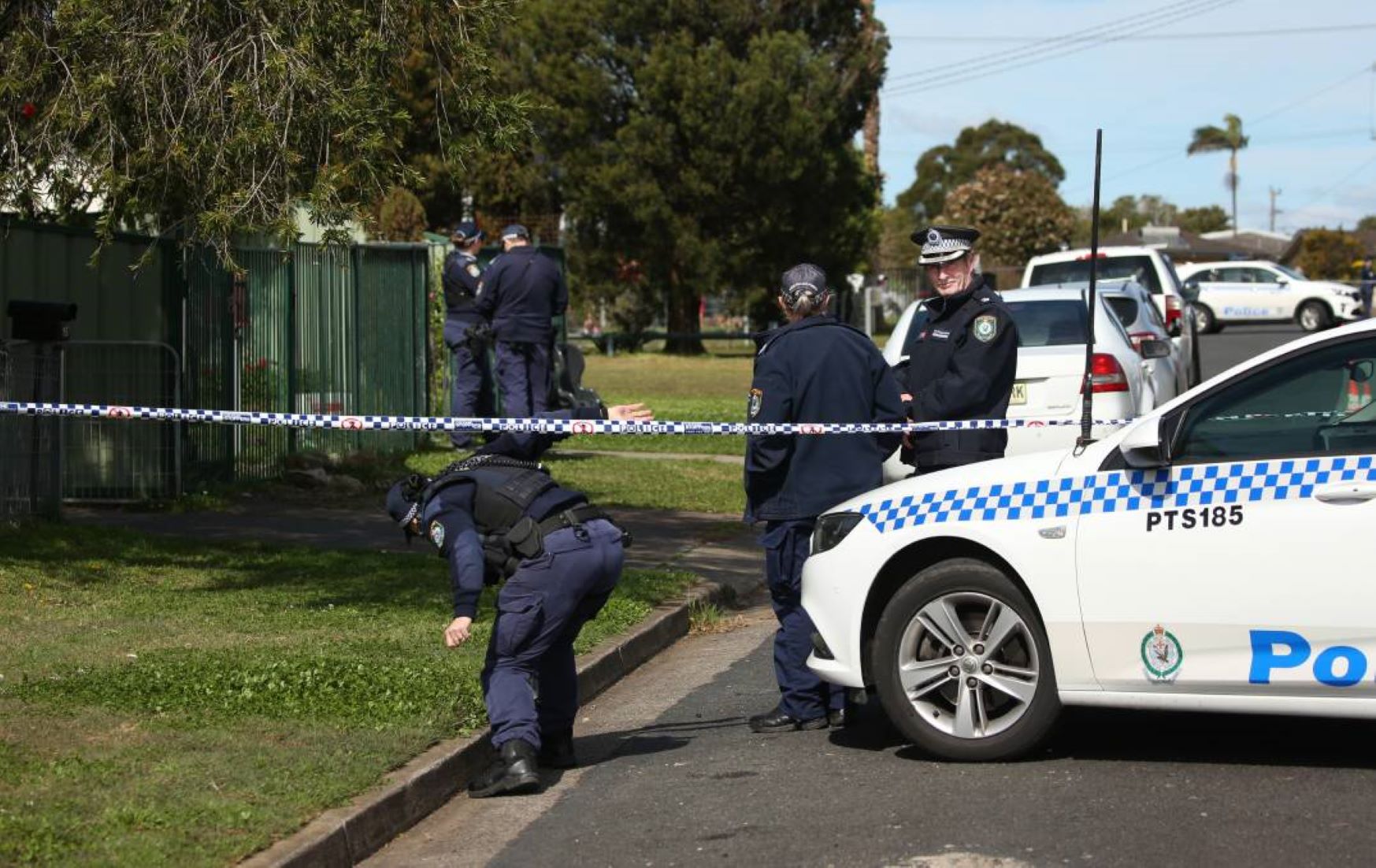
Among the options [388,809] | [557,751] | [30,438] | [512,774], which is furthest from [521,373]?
[388,809]

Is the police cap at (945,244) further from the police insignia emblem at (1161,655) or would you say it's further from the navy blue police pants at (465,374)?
the navy blue police pants at (465,374)

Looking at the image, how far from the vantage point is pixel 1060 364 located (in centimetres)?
1302

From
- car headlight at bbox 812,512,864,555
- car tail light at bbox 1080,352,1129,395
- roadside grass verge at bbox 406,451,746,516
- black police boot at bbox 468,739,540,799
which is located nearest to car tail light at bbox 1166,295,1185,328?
roadside grass verge at bbox 406,451,746,516

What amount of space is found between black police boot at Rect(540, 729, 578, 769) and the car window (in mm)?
2500

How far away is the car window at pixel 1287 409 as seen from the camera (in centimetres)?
627

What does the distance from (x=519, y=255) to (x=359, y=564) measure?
3577mm

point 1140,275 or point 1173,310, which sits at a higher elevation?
point 1140,275

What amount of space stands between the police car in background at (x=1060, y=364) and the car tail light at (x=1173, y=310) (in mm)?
7202

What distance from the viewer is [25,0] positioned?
34.7 feet

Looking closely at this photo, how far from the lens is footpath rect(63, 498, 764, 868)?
5875 millimetres

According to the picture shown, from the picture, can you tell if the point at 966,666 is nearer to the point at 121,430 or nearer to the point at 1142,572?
the point at 1142,572

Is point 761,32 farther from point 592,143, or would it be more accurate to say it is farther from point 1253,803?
point 1253,803

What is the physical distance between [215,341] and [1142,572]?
31.8 feet

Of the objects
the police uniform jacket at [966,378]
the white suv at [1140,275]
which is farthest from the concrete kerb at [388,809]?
the white suv at [1140,275]
